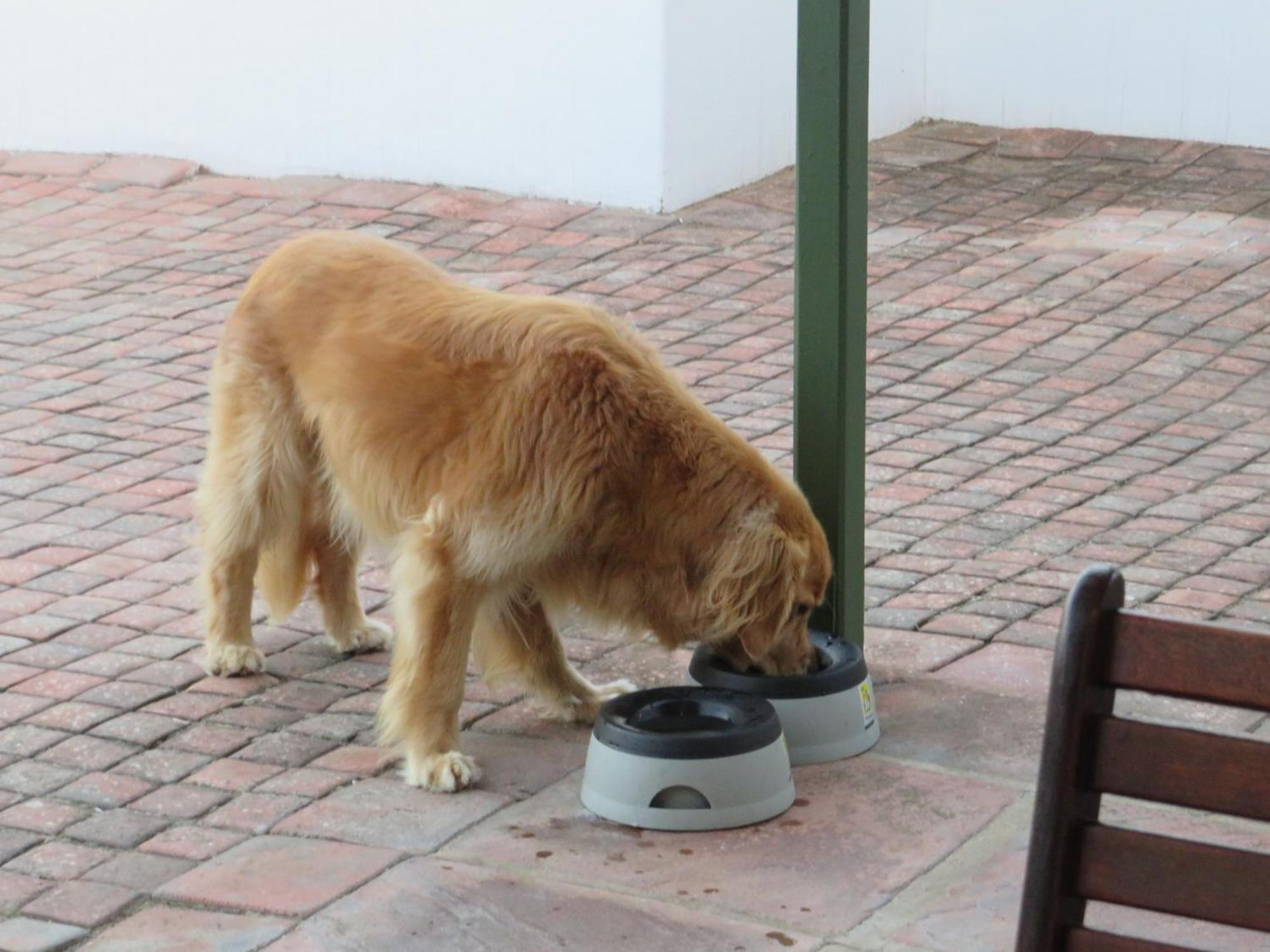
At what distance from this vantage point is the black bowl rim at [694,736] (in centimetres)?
431

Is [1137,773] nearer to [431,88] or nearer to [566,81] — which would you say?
[566,81]

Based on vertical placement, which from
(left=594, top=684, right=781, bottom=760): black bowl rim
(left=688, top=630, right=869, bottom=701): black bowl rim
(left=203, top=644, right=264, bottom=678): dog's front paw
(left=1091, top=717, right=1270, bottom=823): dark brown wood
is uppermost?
(left=1091, top=717, right=1270, bottom=823): dark brown wood

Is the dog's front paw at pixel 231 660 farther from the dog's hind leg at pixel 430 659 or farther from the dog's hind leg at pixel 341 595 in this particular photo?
the dog's hind leg at pixel 430 659

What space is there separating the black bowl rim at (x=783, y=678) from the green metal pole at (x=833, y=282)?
0.35m

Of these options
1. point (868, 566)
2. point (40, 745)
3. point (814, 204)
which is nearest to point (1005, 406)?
point (868, 566)

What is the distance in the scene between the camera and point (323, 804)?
4500mm

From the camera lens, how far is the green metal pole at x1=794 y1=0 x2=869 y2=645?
4762 millimetres

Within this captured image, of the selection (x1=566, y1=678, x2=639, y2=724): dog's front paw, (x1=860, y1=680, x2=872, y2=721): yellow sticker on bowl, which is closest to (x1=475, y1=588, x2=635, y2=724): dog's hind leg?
(x1=566, y1=678, x2=639, y2=724): dog's front paw

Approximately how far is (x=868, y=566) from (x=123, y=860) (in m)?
2.75

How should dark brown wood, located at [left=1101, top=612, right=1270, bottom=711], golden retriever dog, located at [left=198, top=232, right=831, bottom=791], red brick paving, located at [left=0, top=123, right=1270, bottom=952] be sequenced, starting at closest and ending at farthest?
dark brown wood, located at [left=1101, top=612, right=1270, bottom=711]
red brick paving, located at [left=0, top=123, right=1270, bottom=952]
golden retriever dog, located at [left=198, top=232, right=831, bottom=791]

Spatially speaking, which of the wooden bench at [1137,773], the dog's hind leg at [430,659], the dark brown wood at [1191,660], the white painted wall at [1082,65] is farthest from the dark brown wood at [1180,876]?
the white painted wall at [1082,65]

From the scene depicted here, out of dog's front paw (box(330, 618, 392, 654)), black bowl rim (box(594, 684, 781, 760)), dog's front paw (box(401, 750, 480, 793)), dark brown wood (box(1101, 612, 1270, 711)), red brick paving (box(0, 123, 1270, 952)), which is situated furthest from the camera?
dog's front paw (box(330, 618, 392, 654))

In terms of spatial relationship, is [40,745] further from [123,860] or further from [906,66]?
[906,66]

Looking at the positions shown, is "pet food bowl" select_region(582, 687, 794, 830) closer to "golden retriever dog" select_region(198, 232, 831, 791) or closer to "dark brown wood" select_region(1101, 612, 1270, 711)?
"golden retriever dog" select_region(198, 232, 831, 791)
